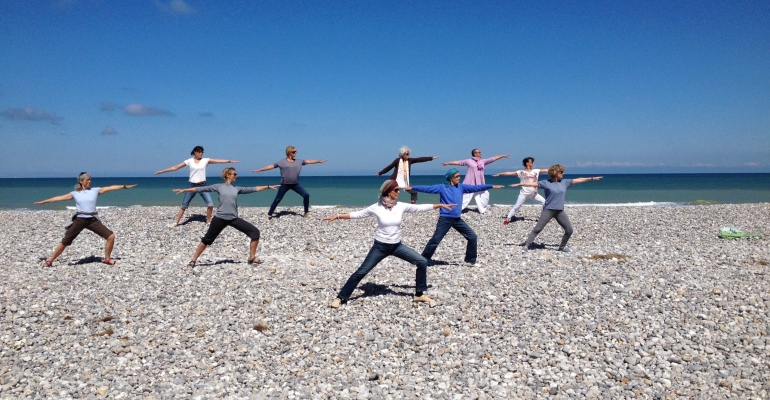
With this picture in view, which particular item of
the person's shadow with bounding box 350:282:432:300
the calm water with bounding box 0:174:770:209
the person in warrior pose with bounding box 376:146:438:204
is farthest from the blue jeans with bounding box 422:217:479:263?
the calm water with bounding box 0:174:770:209

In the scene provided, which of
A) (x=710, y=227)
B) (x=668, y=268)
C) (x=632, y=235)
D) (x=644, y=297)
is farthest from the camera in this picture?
(x=710, y=227)

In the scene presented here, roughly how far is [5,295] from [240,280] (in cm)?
393

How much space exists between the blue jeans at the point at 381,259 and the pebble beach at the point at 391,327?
0.31 metres

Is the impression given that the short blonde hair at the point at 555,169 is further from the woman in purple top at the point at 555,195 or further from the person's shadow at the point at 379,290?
the person's shadow at the point at 379,290

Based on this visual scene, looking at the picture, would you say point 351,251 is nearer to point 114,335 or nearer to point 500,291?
point 500,291

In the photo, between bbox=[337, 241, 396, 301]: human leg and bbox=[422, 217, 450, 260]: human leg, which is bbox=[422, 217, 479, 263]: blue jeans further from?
bbox=[337, 241, 396, 301]: human leg

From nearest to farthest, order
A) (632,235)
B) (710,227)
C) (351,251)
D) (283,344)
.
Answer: (283,344), (351,251), (632,235), (710,227)

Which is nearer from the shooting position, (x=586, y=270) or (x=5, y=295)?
(x=5, y=295)

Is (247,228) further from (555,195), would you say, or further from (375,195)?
(375,195)

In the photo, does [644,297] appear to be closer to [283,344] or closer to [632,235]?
[283,344]

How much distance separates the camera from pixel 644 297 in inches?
328

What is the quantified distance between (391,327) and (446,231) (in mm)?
3204

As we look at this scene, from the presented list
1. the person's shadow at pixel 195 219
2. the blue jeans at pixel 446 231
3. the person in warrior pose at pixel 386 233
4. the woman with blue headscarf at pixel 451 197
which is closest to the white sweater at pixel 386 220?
the person in warrior pose at pixel 386 233

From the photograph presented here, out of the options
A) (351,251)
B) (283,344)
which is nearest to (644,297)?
(283,344)
